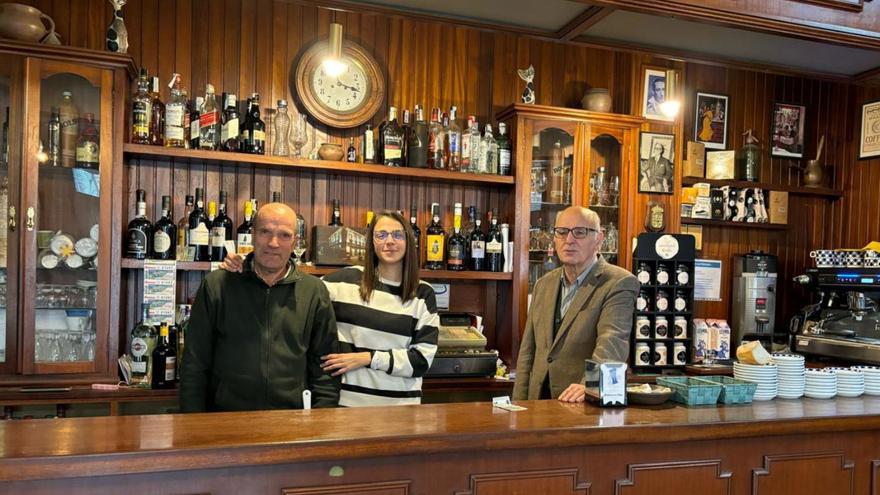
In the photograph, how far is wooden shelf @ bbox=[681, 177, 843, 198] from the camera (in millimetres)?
4211

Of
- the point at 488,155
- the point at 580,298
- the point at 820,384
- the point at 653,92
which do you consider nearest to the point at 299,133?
the point at 488,155

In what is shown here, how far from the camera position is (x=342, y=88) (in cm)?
353

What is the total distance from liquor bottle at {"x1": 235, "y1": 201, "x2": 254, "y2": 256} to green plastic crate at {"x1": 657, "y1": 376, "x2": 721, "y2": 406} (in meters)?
2.06

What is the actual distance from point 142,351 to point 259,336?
3.74 feet

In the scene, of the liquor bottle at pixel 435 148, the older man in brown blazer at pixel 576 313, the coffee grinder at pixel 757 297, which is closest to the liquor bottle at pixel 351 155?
the liquor bottle at pixel 435 148

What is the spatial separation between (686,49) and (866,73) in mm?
1394

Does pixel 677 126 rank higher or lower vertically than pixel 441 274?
higher

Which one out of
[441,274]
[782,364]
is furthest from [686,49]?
[782,364]

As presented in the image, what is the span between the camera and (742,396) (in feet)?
6.82

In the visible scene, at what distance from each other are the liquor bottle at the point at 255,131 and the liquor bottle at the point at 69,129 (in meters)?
0.75

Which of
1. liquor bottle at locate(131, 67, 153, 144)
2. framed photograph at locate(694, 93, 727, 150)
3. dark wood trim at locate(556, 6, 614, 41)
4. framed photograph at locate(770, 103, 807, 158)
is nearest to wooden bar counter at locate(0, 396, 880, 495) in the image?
liquor bottle at locate(131, 67, 153, 144)

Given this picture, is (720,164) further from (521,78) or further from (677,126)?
(521,78)

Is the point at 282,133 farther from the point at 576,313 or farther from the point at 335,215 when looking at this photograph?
the point at 576,313

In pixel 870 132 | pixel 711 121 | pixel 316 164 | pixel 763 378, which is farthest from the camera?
pixel 870 132
